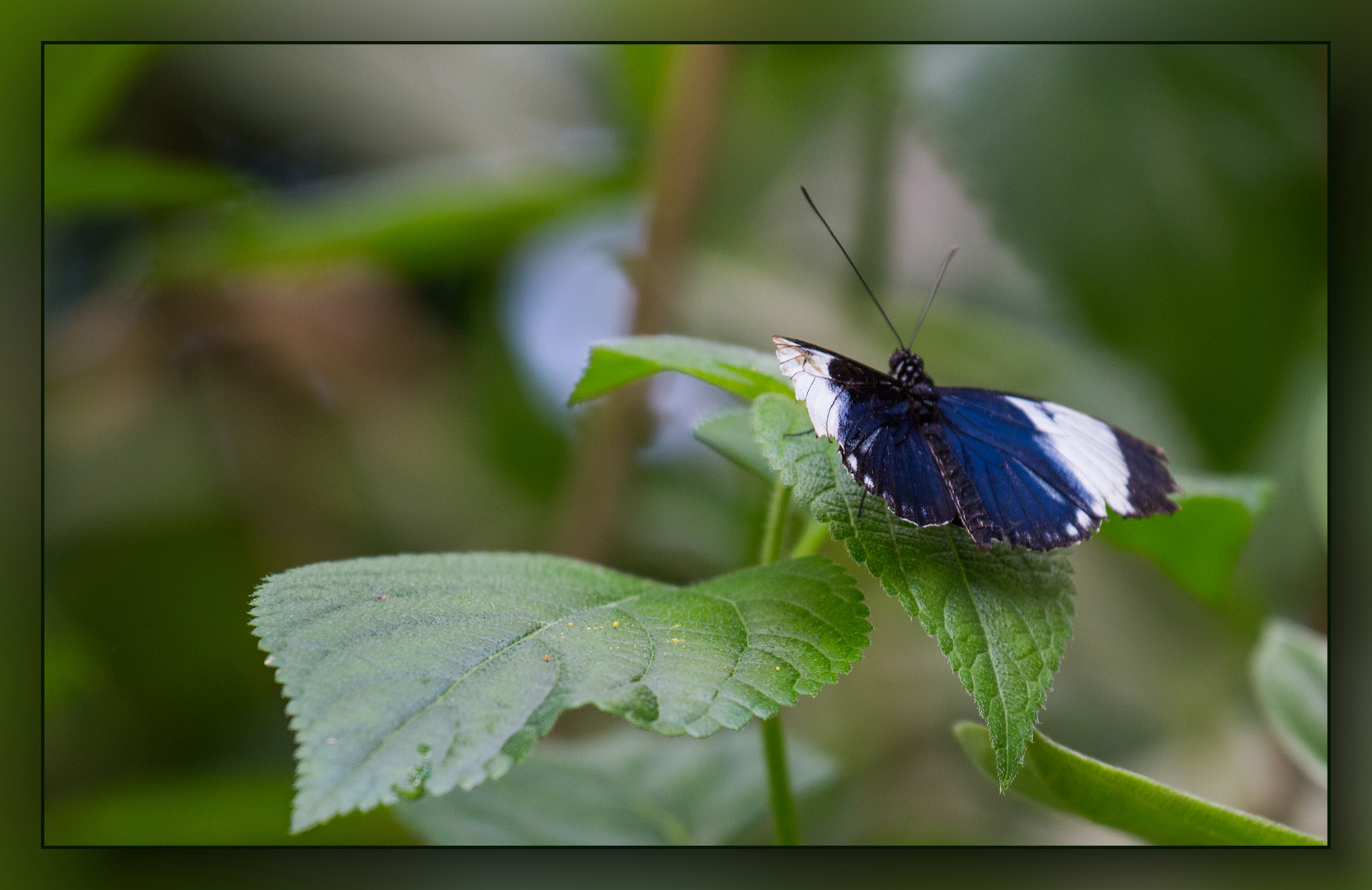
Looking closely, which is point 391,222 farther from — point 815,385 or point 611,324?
point 815,385

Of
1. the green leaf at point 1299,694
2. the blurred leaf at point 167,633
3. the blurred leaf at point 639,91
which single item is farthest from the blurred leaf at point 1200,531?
the blurred leaf at point 167,633

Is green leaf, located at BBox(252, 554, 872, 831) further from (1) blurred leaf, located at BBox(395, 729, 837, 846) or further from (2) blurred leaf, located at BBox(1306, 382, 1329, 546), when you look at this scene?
(2) blurred leaf, located at BBox(1306, 382, 1329, 546)

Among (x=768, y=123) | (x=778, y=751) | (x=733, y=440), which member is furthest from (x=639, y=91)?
(x=778, y=751)

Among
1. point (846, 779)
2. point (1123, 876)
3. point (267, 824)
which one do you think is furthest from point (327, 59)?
point (1123, 876)

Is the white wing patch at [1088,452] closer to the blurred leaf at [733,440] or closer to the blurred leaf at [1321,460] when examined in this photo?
the blurred leaf at [733,440]

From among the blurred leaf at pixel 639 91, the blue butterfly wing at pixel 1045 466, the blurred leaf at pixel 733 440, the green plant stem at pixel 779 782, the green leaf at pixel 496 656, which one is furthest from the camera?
the blurred leaf at pixel 639 91

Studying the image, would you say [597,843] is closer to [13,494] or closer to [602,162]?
[13,494]

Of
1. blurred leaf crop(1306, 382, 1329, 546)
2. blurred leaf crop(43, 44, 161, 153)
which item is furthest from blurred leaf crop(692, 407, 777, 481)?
blurred leaf crop(43, 44, 161, 153)
